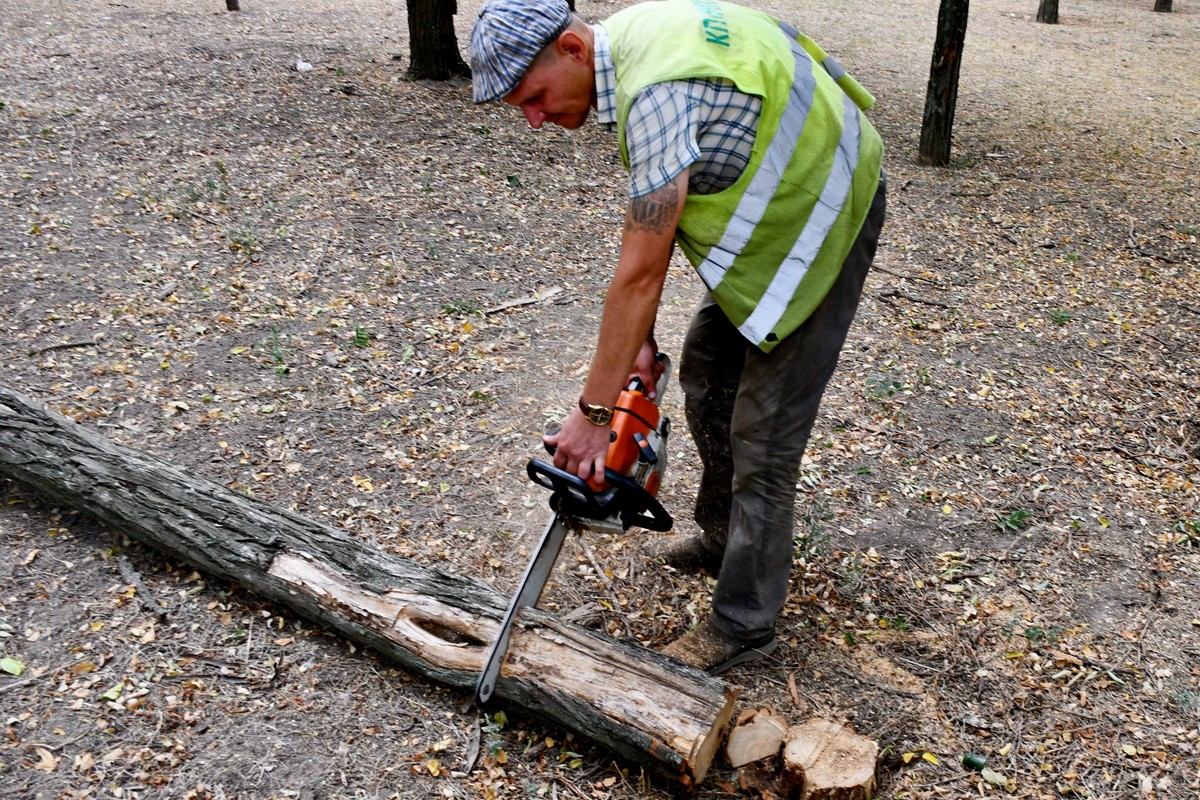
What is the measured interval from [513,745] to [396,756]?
0.34 meters

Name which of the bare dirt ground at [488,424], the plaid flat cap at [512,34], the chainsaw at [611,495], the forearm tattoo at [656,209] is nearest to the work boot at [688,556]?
the bare dirt ground at [488,424]

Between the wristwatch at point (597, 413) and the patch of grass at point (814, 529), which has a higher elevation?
the wristwatch at point (597, 413)

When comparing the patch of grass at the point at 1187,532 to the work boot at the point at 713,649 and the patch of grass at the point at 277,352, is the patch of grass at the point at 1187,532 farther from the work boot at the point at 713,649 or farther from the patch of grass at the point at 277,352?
the patch of grass at the point at 277,352

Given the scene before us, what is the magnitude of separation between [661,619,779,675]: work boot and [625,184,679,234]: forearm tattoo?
1.41 meters

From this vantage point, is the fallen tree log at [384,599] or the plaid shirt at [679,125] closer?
the plaid shirt at [679,125]

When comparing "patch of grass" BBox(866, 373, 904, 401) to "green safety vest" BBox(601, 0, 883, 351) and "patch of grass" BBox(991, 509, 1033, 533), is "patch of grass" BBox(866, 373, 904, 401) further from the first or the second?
"green safety vest" BBox(601, 0, 883, 351)

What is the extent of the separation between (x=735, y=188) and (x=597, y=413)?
681 millimetres

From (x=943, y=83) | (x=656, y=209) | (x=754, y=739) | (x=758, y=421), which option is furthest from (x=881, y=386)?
(x=943, y=83)

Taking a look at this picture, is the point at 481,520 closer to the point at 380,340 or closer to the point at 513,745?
the point at 513,745

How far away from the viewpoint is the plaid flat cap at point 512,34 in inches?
84.4

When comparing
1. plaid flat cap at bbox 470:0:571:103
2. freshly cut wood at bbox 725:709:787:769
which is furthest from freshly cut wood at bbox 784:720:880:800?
plaid flat cap at bbox 470:0:571:103

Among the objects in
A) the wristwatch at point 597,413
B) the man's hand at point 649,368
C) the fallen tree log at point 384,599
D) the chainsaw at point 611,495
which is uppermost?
the wristwatch at point 597,413

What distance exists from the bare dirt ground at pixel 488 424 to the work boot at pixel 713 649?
85 mm

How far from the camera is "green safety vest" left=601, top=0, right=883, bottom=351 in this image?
7.14 feet
